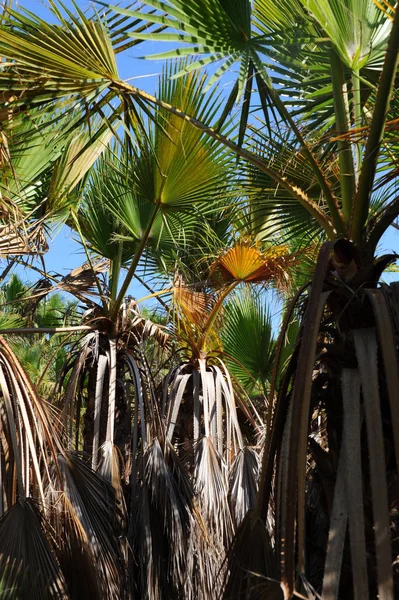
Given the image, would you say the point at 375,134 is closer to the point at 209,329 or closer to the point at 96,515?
the point at 96,515

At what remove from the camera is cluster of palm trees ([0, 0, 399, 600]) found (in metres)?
2.72

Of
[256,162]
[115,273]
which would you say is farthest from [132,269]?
[256,162]

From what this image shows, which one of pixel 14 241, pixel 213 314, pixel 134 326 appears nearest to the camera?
pixel 14 241

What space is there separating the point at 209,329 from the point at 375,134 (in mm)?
3089

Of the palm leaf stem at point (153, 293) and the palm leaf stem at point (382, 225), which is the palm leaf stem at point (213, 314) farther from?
the palm leaf stem at point (382, 225)

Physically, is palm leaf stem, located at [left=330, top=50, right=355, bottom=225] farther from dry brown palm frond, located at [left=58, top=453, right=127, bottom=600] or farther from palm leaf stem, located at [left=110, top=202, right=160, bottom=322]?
palm leaf stem, located at [left=110, top=202, right=160, bottom=322]

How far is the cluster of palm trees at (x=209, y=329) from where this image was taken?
2721mm

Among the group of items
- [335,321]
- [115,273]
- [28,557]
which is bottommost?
[28,557]

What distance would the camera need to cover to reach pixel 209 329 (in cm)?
588

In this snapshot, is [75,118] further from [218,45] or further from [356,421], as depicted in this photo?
[356,421]

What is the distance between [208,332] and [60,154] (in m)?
1.79

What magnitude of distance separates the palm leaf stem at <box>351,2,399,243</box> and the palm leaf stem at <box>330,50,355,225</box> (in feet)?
0.45

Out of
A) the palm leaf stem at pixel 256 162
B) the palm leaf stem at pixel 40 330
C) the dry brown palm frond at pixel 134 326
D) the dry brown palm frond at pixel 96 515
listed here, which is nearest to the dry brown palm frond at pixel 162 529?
the dry brown palm frond at pixel 96 515

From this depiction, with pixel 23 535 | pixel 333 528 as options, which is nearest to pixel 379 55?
pixel 333 528
